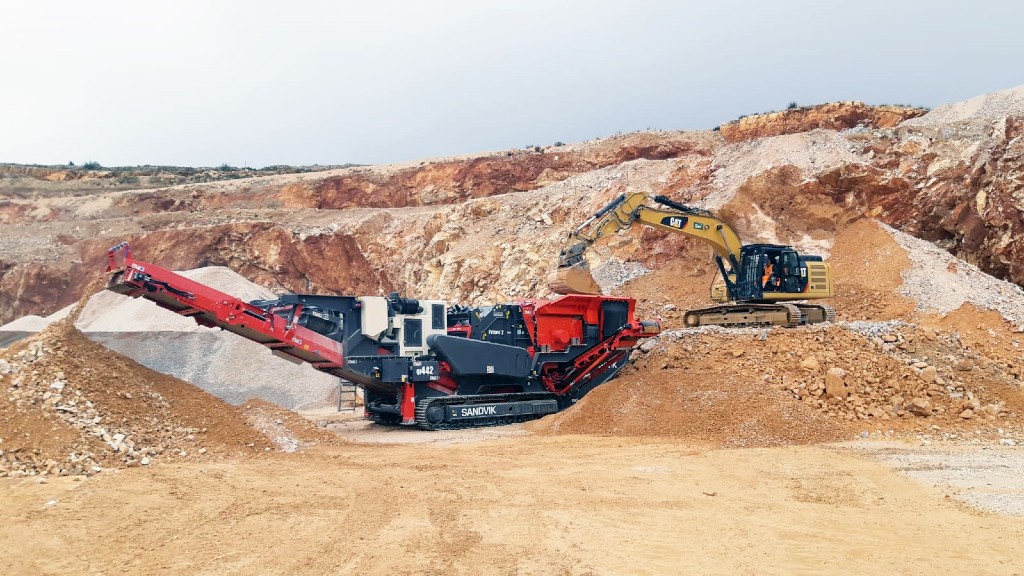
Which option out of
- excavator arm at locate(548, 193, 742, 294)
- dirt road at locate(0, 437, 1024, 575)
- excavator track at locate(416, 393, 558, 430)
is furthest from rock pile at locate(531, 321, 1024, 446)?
excavator arm at locate(548, 193, 742, 294)

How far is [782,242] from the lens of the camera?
21.2 m

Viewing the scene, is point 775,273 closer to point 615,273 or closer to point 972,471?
point 615,273

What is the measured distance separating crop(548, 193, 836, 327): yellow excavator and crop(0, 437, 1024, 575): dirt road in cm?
672

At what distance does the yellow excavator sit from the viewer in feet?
49.8

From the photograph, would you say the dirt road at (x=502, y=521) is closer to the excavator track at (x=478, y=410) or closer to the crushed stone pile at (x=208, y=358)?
the excavator track at (x=478, y=410)

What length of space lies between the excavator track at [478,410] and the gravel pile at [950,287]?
32.5 ft

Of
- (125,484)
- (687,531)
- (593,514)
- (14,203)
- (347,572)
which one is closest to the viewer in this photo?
(347,572)

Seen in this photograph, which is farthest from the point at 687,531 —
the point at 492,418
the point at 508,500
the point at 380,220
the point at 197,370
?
the point at 380,220

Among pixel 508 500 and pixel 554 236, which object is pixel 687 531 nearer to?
pixel 508 500

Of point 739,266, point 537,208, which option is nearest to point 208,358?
point 537,208

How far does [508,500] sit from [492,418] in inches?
291

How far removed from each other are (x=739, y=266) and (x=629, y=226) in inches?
107

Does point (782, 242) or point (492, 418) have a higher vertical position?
point (782, 242)

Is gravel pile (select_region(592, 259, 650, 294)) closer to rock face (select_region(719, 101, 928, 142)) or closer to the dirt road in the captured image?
rock face (select_region(719, 101, 928, 142))
